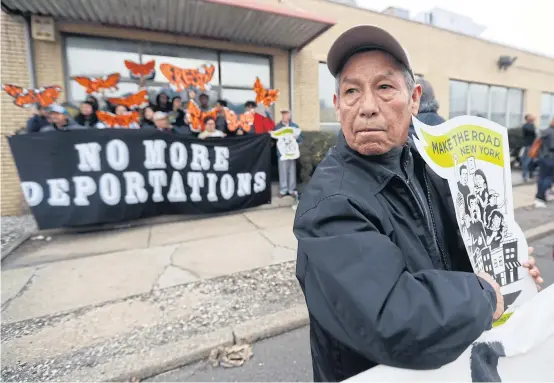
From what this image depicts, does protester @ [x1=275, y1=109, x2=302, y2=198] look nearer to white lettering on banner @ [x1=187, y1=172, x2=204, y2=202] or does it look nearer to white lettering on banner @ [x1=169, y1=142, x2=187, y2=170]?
white lettering on banner @ [x1=187, y1=172, x2=204, y2=202]

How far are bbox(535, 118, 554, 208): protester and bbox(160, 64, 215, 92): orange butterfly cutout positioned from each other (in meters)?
7.04

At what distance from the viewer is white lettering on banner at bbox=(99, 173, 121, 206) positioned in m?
5.10

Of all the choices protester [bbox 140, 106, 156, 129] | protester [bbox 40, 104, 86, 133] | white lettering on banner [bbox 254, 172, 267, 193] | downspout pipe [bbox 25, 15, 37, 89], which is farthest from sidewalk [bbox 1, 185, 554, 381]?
downspout pipe [bbox 25, 15, 37, 89]

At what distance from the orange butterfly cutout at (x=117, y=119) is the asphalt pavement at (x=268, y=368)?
457cm

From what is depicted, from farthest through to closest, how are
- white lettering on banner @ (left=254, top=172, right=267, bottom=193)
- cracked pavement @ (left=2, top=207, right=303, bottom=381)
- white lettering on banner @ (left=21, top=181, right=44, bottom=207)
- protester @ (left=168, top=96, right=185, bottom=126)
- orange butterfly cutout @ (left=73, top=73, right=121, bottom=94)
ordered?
protester @ (left=168, top=96, right=185, bottom=126) → white lettering on banner @ (left=254, top=172, right=267, bottom=193) → orange butterfly cutout @ (left=73, top=73, right=121, bottom=94) → white lettering on banner @ (left=21, top=181, right=44, bottom=207) → cracked pavement @ (left=2, top=207, right=303, bottom=381)

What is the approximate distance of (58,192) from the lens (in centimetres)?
489

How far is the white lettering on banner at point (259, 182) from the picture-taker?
21.2 ft

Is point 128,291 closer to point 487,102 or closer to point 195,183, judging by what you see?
point 195,183

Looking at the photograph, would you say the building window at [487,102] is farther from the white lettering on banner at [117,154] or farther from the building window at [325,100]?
the white lettering on banner at [117,154]

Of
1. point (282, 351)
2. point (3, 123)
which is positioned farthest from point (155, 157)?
point (282, 351)

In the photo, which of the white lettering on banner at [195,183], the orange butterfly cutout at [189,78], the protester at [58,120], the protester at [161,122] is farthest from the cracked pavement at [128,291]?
the orange butterfly cutout at [189,78]

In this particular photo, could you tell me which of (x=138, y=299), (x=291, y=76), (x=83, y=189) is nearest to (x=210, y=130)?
(x=83, y=189)

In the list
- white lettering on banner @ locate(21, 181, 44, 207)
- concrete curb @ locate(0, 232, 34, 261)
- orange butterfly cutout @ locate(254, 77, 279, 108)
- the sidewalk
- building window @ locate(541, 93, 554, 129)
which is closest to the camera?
the sidewalk

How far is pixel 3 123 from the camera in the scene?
21.0ft
